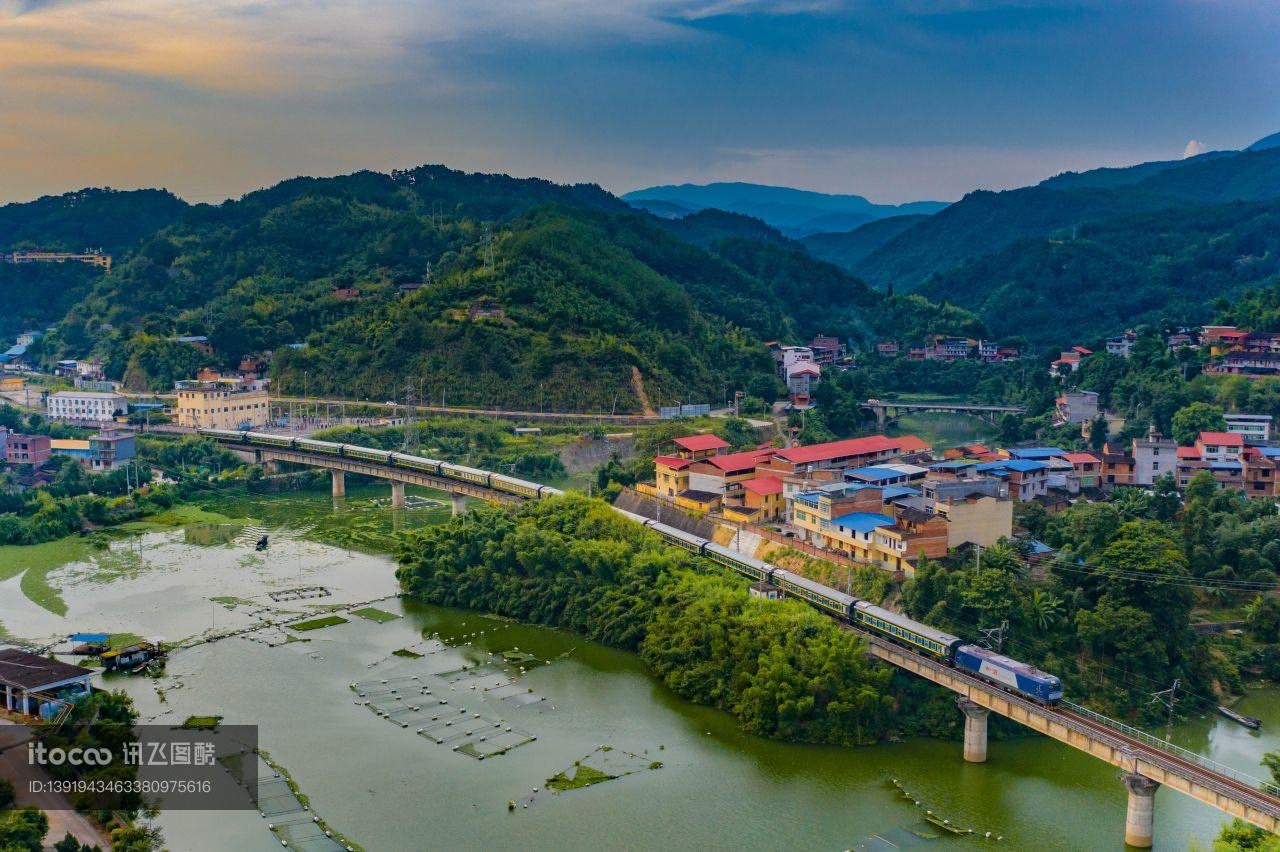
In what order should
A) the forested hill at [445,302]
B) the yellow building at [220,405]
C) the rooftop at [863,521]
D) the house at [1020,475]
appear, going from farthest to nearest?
the forested hill at [445,302] < the yellow building at [220,405] < the house at [1020,475] < the rooftop at [863,521]

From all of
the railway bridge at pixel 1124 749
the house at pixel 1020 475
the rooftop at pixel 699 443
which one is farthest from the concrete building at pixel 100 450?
the railway bridge at pixel 1124 749

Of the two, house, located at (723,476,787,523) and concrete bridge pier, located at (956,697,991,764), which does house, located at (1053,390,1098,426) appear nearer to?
house, located at (723,476,787,523)

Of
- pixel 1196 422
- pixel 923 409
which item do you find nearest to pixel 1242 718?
pixel 1196 422

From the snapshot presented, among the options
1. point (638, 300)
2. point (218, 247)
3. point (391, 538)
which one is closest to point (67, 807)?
point (391, 538)

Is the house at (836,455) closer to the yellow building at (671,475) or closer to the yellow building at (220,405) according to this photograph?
the yellow building at (671,475)

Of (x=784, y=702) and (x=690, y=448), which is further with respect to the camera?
(x=690, y=448)

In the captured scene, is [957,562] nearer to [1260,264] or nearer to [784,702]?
[784,702]
